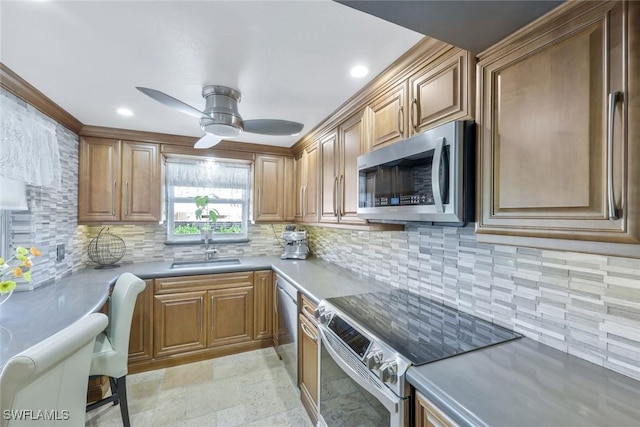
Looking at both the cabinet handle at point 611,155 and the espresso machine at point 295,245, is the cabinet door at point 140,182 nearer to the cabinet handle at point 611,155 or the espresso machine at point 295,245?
the espresso machine at point 295,245

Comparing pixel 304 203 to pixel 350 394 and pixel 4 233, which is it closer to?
pixel 350 394

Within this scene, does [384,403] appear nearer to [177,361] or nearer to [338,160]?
[338,160]

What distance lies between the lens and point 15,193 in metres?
1.82

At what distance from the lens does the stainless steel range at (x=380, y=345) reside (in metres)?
1.01

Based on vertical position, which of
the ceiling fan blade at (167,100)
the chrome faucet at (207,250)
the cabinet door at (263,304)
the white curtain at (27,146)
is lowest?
the cabinet door at (263,304)

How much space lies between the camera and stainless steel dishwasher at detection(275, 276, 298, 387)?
2.12 m

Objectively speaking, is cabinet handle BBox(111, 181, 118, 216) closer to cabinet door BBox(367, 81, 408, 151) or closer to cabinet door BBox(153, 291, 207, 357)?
cabinet door BBox(153, 291, 207, 357)

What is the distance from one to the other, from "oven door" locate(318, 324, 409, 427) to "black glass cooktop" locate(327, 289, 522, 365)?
Result: 0.50 ft

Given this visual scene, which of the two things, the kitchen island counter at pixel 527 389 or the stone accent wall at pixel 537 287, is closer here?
the kitchen island counter at pixel 527 389

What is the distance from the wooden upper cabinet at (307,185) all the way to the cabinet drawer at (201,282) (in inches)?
34.0

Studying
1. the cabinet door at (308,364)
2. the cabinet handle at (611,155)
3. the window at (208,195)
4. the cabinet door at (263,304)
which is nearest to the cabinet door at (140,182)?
the window at (208,195)

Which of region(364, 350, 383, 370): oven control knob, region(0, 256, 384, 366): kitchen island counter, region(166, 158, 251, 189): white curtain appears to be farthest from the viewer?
region(166, 158, 251, 189): white curtain

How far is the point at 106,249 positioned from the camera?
285 centimetres

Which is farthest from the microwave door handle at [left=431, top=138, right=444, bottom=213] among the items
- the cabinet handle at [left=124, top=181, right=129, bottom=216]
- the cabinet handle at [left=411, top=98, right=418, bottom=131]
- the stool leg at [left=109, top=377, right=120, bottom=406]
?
the cabinet handle at [left=124, top=181, right=129, bottom=216]
